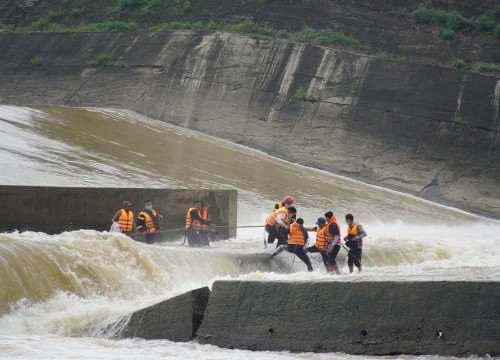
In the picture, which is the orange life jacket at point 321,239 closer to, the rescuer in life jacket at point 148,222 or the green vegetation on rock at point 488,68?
the rescuer in life jacket at point 148,222

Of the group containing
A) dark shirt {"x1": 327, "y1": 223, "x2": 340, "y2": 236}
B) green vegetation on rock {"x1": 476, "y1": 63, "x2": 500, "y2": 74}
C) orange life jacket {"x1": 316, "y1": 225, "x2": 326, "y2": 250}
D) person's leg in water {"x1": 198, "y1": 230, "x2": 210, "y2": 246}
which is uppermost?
green vegetation on rock {"x1": 476, "y1": 63, "x2": 500, "y2": 74}

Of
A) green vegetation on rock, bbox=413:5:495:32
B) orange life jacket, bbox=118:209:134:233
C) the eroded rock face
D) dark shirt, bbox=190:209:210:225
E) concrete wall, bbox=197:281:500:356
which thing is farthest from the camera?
green vegetation on rock, bbox=413:5:495:32

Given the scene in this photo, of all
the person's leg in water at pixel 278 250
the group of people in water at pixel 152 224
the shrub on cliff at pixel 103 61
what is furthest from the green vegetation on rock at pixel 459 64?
the person's leg in water at pixel 278 250

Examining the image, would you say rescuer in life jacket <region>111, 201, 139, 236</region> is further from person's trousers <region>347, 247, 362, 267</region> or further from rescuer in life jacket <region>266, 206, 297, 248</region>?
person's trousers <region>347, 247, 362, 267</region>

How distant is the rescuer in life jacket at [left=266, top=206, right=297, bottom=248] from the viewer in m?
15.7

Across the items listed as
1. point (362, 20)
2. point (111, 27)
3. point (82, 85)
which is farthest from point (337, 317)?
point (111, 27)

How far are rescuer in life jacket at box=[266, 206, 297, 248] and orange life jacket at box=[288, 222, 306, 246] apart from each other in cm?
123

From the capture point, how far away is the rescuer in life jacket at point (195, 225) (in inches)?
648

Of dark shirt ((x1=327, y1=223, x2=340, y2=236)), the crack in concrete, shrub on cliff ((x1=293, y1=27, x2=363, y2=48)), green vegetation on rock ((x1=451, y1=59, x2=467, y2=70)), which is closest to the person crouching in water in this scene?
dark shirt ((x1=327, y1=223, x2=340, y2=236))

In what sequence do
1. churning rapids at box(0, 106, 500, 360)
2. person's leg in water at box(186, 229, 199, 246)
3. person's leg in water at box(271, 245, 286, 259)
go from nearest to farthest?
churning rapids at box(0, 106, 500, 360), person's leg in water at box(271, 245, 286, 259), person's leg in water at box(186, 229, 199, 246)

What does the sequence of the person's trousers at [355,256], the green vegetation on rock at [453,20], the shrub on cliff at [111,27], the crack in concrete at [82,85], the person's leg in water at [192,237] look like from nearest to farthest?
the person's trousers at [355,256]
the person's leg in water at [192,237]
the crack in concrete at [82,85]
the green vegetation on rock at [453,20]
the shrub on cliff at [111,27]

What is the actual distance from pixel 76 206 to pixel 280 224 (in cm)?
400

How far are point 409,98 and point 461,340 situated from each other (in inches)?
1001

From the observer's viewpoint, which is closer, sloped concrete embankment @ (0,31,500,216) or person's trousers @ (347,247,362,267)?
person's trousers @ (347,247,362,267)
